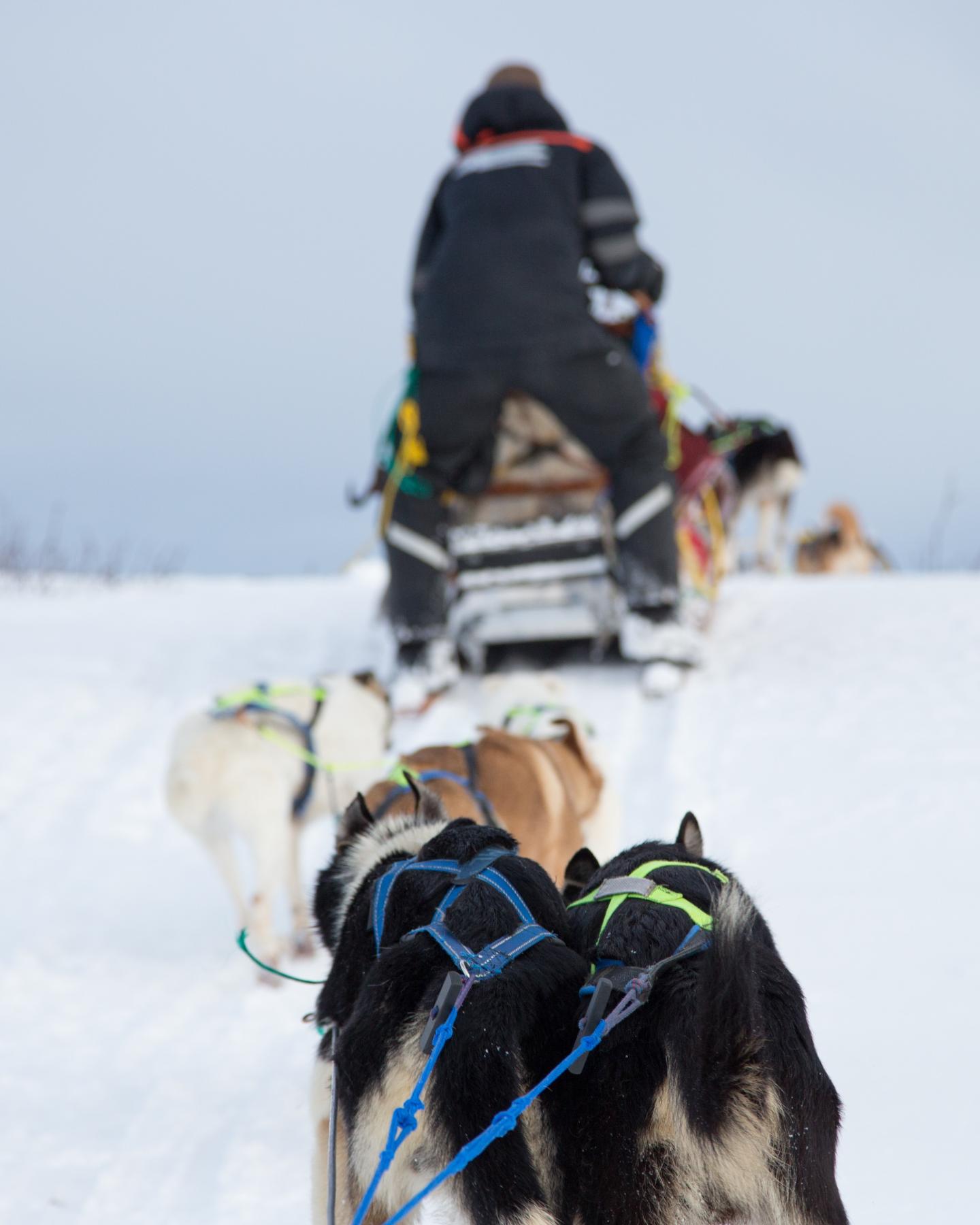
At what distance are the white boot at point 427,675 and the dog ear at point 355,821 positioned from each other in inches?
134

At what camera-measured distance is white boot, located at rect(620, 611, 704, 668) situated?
5492 millimetres

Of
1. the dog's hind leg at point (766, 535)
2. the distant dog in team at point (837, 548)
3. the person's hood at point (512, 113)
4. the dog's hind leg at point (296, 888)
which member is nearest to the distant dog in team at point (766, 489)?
the dog's hind leg at point (766, 535)

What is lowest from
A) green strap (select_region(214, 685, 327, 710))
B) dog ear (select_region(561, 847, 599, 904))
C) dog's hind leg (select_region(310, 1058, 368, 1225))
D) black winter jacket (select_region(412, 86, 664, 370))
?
green strap (select_region(214, 685, 327, 710))

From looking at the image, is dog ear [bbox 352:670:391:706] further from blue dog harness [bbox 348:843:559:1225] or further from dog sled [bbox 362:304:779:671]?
blue dog harness [bbox 348:843:559:1225]

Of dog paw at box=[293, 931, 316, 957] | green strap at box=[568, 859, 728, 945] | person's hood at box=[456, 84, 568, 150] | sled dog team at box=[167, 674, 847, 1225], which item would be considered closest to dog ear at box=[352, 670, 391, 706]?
dog paw at box=[293, 931, 316, 957]

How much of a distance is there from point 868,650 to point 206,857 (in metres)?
3.56

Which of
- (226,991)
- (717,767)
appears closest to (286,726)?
(226,991)

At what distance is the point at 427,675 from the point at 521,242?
2293 millimetres

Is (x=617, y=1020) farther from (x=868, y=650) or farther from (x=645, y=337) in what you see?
(x=645, y=337)

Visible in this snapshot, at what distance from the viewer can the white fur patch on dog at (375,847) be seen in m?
1.95

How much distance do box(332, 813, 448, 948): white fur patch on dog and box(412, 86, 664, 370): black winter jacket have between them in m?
3.58

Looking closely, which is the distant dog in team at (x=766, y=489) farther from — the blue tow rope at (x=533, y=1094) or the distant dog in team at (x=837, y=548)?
the blue tow rope at (x=533, y=1094)

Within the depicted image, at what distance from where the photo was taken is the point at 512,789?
2936 millimetres

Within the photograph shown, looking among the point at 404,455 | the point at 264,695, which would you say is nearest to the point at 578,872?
the point at 264,695
